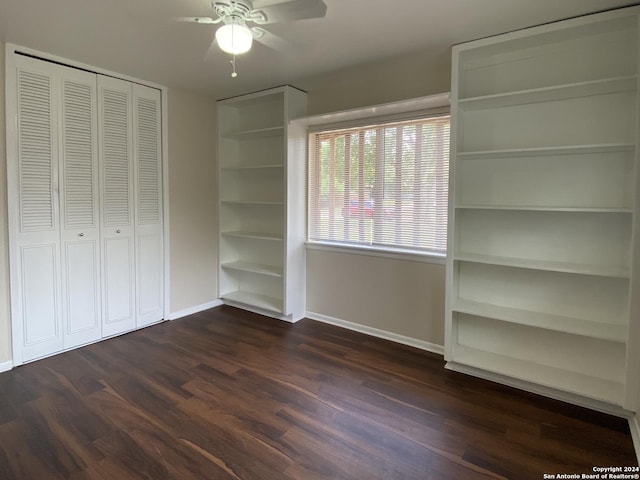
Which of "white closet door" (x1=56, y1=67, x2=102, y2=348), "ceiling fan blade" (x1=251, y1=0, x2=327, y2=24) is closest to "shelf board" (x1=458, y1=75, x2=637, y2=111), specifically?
"ceiling fan blade" (x1=251, y1=0, x2=327, y2=24)

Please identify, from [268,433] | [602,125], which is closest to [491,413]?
[268,433]

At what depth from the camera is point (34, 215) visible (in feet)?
9.53

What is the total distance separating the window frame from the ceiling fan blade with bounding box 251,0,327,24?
4.65 feet

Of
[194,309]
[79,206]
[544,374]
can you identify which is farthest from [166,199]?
[544,374]

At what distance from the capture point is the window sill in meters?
3.20

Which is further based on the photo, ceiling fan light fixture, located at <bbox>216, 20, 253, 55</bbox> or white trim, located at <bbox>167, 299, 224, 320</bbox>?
white trim, located at <bbox>167, 299, 224, 320</bbox>

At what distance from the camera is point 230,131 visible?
4.40 meters

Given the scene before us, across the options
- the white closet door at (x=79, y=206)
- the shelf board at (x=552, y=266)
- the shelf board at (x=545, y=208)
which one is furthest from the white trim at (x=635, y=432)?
the white closet door at (x=79, y=206)

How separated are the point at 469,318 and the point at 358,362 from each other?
98 cm

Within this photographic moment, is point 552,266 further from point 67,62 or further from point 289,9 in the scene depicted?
point 67,62

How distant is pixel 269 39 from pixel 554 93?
1.95 m

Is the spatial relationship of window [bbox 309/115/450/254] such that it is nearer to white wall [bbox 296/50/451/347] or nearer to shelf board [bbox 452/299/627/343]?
white wall [bbox 296/50/451/347]

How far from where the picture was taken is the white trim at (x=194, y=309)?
404 centimetres

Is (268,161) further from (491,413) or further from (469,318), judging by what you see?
(491,413)
